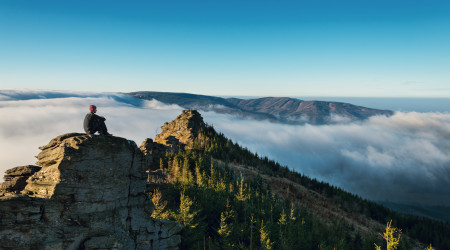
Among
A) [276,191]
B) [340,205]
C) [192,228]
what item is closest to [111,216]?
[192,228]

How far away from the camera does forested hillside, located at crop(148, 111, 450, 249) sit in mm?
25866

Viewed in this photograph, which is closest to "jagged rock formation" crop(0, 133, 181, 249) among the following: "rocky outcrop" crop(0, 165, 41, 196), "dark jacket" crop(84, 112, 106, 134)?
"rocky outcrop" crop(0, 165, 41, 196)

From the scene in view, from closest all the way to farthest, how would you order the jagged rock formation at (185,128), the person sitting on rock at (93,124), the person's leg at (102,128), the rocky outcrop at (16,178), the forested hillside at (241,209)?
the rocky outcrop at (16,178), the person sitting on rock at (93,124), the person's leg at (102,128), the forested hillside at (241,209), the jagged rock formation at (185,128)

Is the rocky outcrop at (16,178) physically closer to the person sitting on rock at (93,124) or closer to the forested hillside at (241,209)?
the person sitting on rock at (93,124)

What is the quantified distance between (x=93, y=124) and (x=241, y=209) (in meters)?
25.3

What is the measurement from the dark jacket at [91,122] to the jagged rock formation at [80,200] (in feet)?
2.49

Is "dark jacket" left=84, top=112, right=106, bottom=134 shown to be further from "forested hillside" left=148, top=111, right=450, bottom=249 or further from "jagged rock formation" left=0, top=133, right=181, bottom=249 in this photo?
"forested hillside" left=148, top=111, right=450, bottom=249

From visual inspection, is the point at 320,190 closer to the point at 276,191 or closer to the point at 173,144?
the point at 276,191

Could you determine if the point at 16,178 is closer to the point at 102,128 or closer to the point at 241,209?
the point at 102,128

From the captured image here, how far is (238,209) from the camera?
3456cm

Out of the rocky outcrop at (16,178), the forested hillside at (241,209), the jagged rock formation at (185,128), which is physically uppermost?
the rocky outcrop at (16,178)

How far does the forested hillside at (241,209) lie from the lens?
25866 mm

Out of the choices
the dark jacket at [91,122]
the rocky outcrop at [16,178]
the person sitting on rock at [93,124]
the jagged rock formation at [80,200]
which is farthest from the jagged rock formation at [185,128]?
the rocky outcrop at [16,178]

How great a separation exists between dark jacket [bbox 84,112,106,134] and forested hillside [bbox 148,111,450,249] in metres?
9.21
